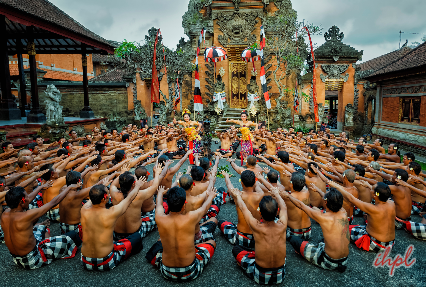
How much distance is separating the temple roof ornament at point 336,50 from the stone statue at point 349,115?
3401 millimetres

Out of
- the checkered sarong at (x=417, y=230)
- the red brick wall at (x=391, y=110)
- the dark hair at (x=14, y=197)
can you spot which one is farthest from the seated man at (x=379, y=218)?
the red brick wall at (x=391, y=110)

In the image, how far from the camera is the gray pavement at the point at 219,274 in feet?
12.1

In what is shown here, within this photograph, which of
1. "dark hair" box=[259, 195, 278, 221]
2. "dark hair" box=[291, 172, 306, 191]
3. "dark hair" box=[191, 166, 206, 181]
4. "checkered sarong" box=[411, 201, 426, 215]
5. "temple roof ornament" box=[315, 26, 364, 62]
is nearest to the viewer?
"dark hair" box=[259, 195, 278, 221]

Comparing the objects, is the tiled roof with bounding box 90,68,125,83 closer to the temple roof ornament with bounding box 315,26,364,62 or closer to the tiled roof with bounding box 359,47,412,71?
the temple roof ornament with bounding box 315,26,364,62

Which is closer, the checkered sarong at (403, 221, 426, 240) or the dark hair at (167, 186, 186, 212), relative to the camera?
the dark hair at (167, 186, 186, 212)

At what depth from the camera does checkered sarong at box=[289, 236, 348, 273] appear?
374 centimetres

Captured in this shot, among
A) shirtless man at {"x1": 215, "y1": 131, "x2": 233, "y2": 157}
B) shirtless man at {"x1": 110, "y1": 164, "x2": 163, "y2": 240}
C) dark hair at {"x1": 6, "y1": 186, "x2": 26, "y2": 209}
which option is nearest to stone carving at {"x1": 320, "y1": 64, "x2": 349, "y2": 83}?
shirtless man at {"x1": 215, "y1": 131, "x2": 233, "y2": 157}

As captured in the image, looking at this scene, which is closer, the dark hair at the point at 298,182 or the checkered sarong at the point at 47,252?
the checkered sarong at the point at 47,252

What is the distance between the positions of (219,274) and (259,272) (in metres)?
0.70

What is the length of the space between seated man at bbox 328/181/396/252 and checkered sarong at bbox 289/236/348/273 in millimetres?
860

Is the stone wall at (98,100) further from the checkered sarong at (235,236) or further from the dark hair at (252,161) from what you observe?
the checkered sarong at (235,236)

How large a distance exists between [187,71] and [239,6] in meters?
6.67

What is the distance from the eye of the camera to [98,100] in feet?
66.1

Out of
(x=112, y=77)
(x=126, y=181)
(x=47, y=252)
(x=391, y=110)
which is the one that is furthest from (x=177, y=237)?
(x=112, y=77)
